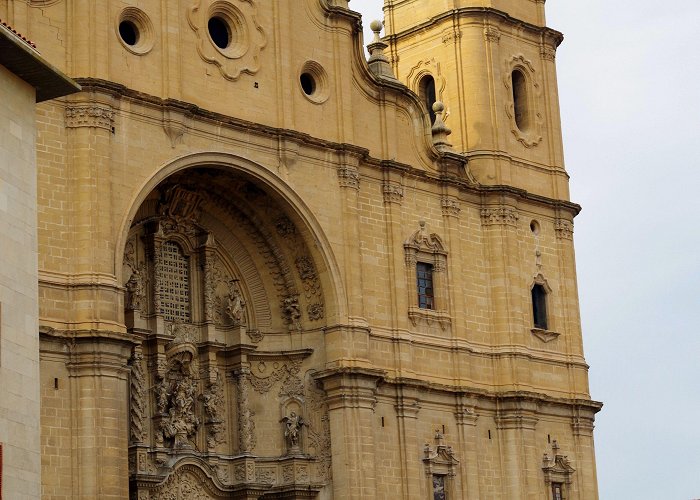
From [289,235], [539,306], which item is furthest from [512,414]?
[289,235]

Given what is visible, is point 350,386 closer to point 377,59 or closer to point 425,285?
point 425,285

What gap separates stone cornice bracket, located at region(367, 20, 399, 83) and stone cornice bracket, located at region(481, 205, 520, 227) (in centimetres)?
415

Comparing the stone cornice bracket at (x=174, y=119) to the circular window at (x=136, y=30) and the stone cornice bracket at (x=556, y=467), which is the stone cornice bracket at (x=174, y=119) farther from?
the stone cornice bracket at (x=556, y=467)

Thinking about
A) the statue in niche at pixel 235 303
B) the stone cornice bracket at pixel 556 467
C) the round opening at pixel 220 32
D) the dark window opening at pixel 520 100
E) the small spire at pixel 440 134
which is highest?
the dark window opening at pixel 520 100

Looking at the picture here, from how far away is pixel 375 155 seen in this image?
3925cm

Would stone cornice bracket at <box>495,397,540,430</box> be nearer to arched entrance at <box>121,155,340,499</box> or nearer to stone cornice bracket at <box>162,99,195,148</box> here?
arched entrance at <box>121,155,340,499</box>

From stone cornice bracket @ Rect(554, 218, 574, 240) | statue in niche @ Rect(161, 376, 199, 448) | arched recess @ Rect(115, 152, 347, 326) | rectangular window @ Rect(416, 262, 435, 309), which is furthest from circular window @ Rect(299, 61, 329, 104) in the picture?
stone cornice bracket @ Rect(554, 218, 574, 240)

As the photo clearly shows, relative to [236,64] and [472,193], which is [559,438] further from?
[236,64]

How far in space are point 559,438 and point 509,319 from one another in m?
3.37

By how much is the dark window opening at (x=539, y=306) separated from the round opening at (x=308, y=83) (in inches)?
331

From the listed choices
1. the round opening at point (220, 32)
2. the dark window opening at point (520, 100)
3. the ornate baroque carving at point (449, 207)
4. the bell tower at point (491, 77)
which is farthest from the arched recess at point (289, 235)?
the dark window opening at point (520, 100)

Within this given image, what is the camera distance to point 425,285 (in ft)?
131

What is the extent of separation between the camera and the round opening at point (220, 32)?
36.3 m

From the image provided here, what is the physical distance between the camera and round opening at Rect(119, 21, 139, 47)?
3425 cm
